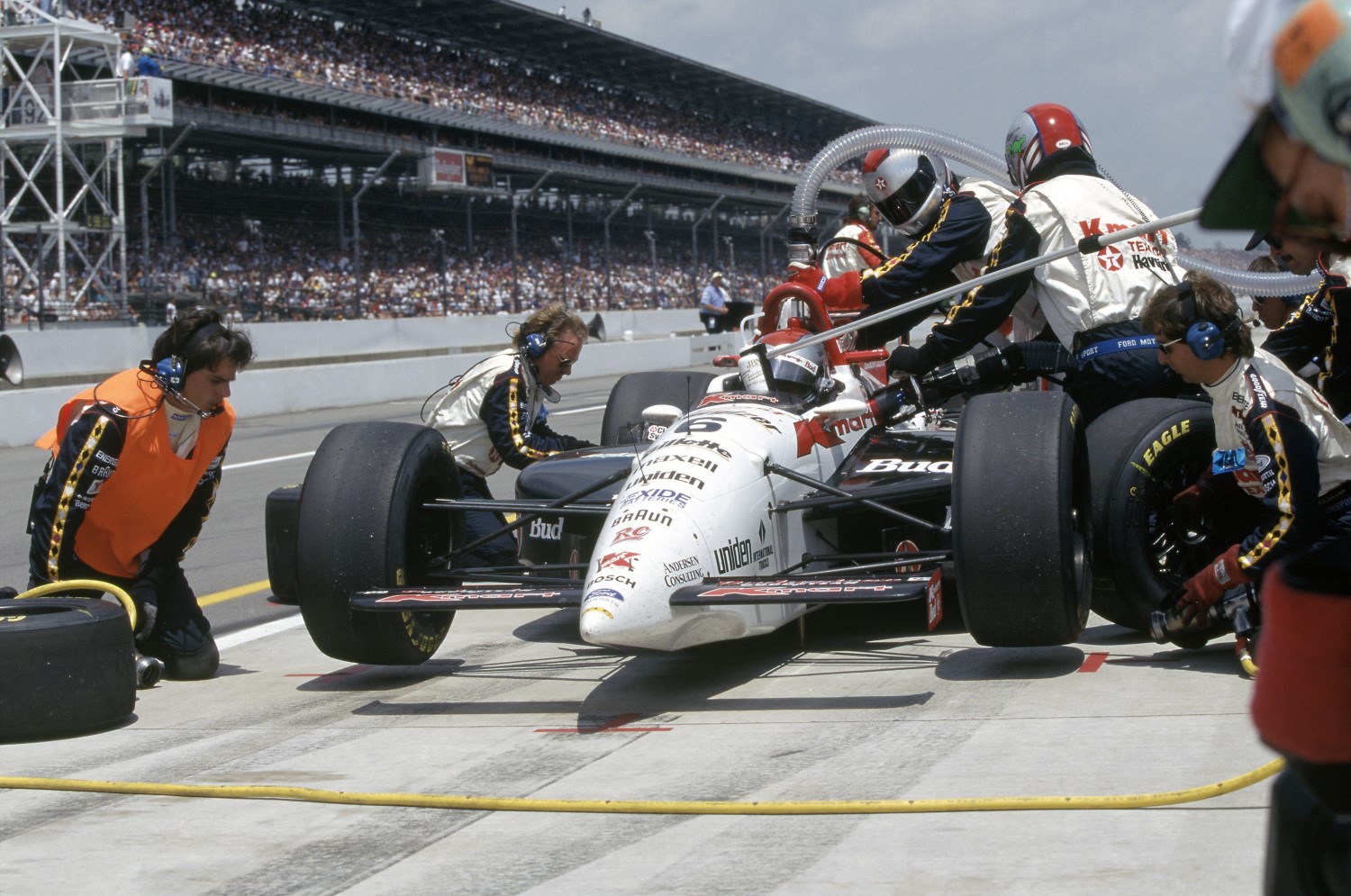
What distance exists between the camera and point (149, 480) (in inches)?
229

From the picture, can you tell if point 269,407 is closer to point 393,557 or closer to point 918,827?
point 393,557

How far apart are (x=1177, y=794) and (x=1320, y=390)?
266 centimetres

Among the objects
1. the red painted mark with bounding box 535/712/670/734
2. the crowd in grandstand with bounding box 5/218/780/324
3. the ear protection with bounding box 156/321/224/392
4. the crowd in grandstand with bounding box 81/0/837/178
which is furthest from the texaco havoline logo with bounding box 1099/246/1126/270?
the crowd in grandstand with bounding box 81/0/837/178

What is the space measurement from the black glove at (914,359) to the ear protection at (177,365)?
269 cm

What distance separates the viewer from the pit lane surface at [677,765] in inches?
126

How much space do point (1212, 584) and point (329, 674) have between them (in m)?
3.21

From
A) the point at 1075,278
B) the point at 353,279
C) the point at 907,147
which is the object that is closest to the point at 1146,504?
the point at 1075,278

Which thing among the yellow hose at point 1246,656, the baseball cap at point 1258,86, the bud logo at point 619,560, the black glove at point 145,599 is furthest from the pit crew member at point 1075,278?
the baseball cap at point 1258,86

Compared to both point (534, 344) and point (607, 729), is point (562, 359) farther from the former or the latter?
point (607, 729)

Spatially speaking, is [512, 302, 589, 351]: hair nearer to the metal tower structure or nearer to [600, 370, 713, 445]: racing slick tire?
[600, 370, 713, 445]: racing slick tire

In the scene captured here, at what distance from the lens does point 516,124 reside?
4494 cm

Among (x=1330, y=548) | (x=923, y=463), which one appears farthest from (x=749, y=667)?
(x=1330, y=548)

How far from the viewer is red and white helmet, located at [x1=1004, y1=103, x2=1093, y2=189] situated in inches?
251

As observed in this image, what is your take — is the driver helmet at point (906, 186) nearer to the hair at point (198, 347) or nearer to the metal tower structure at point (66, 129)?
the hair at point (198, 347)
